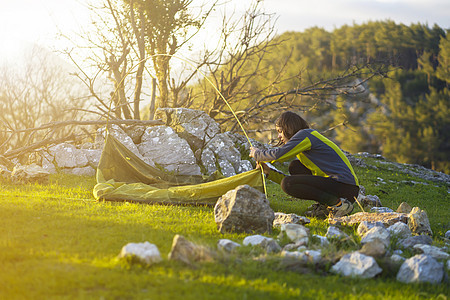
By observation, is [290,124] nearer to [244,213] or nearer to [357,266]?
[244,213]

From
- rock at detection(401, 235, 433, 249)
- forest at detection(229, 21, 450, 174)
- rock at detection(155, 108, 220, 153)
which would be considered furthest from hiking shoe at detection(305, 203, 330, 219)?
forest at detection(229, 21, 450, 174)

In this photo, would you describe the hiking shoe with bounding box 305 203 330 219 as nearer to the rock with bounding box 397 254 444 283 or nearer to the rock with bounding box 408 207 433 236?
the rock with bounding box 408 207 433 236

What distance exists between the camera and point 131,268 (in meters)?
3.07

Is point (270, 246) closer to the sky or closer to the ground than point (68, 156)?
closer to the ground

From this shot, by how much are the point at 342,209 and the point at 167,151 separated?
4741mm

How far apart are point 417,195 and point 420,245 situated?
20.8ft

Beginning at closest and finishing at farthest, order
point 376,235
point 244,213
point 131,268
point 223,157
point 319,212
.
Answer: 1. point 131,268
2. point 376,235
3. point 244,213
4. point 319,212
5. point 223,157

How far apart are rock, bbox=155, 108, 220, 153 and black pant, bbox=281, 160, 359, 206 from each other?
4.27m

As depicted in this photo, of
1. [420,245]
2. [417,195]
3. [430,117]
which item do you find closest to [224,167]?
[417,195]

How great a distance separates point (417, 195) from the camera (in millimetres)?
9922

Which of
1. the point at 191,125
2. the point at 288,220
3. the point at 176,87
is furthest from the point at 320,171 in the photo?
the point at 176,87

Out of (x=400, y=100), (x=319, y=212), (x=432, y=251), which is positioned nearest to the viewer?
(x=432, y=251)

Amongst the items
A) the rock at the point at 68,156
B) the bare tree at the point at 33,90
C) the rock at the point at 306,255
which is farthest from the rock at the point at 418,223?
the bare tree at the point at 33,90

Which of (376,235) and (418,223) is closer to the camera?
(376,235)
